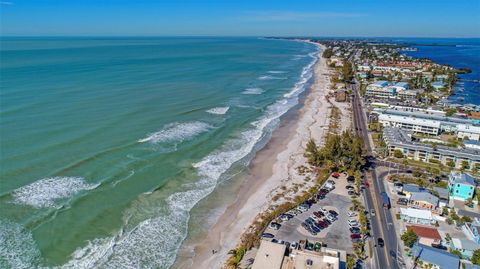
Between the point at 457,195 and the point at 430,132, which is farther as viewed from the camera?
the point at 430,132

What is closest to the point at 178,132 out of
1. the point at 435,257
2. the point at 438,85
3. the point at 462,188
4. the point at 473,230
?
the point at 435,257

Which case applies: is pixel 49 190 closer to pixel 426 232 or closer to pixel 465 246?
pixel 426 232

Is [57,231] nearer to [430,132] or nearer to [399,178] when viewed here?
Answer: [399,178]

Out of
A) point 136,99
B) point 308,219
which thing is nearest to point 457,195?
point 308,219

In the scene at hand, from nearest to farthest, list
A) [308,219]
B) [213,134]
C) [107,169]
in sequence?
[308,219] → [107,169] → [213,134]

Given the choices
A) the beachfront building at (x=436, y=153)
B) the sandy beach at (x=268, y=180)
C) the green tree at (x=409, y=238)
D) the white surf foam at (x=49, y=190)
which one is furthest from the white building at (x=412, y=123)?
the white surf foam at (x=49, y=190)

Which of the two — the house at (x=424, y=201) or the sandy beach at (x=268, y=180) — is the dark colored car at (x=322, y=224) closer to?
the sandy beach at (x=268, y=180)

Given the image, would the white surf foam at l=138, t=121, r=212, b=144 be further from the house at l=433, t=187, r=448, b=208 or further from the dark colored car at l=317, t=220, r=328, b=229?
the house at l=433, t=187, r=448, b=208
